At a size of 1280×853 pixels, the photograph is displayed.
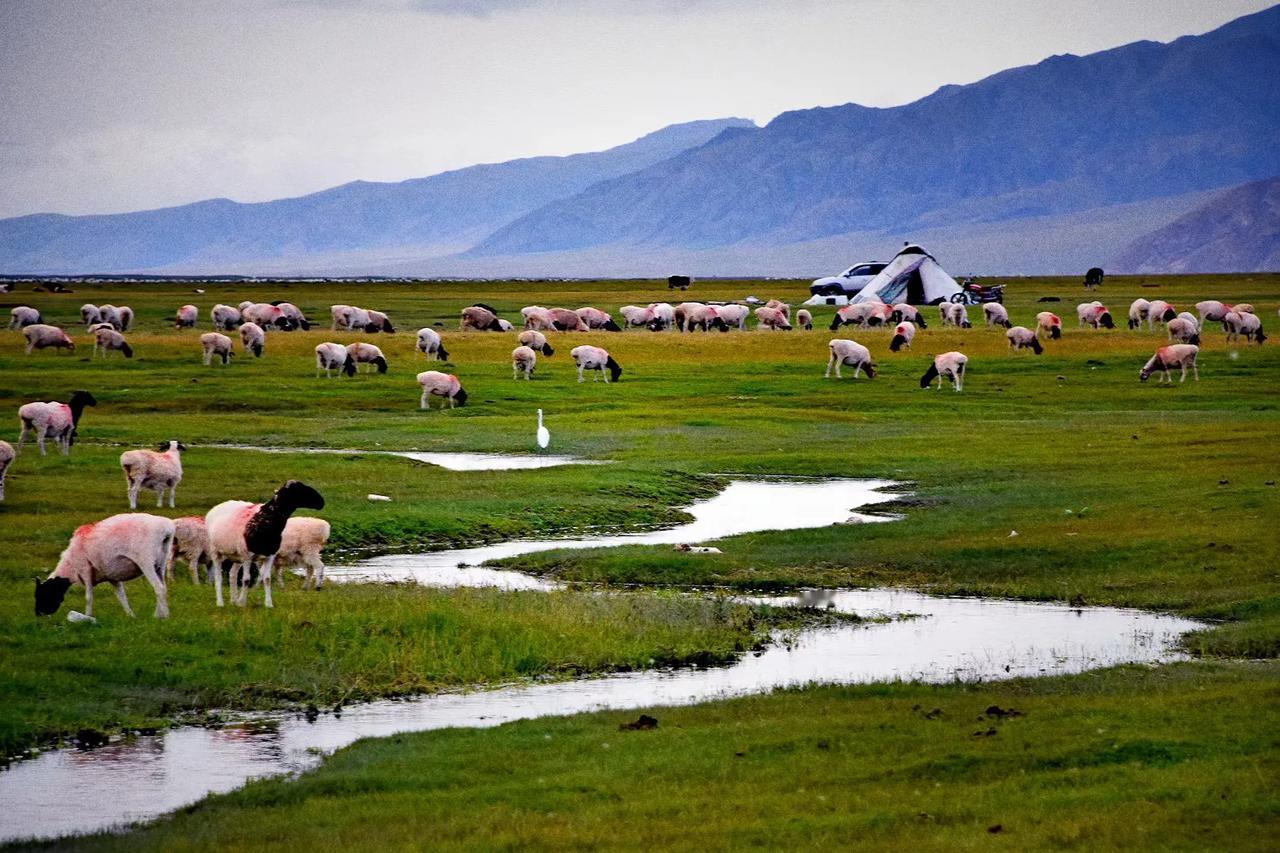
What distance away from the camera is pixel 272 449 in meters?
43.6

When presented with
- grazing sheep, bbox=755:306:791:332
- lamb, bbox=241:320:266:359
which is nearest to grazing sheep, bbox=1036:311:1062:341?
grazing sheep, bbox=755:306:791:332

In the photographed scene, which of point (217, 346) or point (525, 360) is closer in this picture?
point (525, 360)

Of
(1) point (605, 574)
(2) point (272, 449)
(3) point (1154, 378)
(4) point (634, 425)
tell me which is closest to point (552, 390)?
(4) point (634, 425)

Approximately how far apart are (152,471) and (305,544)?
7.44 metres

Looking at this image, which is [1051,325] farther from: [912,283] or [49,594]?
[49,594]

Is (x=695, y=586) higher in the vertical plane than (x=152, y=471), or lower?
lower

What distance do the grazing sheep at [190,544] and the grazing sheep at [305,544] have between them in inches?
42.3

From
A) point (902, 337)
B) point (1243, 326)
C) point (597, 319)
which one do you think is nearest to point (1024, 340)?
point (902, 337)

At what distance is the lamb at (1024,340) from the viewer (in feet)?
234

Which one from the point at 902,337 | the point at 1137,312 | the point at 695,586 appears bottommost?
the point at 695,586

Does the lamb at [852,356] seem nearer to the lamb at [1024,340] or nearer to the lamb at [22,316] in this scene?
the lamb at [1024,340]

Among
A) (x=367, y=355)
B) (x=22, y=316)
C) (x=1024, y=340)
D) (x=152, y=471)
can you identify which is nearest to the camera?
(x=152, y=471)

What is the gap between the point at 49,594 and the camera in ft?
68.0

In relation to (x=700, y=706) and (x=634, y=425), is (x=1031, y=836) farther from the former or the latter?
(x=634, y=425)
